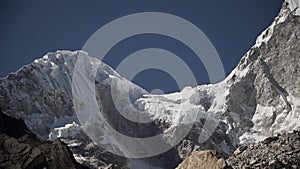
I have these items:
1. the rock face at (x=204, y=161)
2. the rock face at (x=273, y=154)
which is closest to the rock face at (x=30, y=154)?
the rock face at (x=204, y=161)

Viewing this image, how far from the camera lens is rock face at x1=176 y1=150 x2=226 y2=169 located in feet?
159

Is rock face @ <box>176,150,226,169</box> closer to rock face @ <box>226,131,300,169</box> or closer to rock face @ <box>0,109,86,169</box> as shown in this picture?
rock face @ <box>226,131,300,169</box>

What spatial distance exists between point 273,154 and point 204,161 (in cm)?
1455

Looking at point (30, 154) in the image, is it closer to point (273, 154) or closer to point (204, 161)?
point (204, 161)

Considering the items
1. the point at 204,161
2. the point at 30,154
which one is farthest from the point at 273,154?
the point at 30,154

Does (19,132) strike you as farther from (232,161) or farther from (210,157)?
(210,157)

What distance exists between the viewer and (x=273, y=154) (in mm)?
61500

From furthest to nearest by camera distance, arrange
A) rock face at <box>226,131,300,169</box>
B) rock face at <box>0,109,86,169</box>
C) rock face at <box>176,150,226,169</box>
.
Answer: rock face at <box>0,109,86,169</box> → rock face at <box>226,131,300,169</box> → rock face at <box>176,150,226,169</box>

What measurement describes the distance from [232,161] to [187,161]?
45.3 ft

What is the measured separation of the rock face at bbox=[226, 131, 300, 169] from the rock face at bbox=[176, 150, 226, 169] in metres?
9.54

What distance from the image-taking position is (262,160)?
60156 mm

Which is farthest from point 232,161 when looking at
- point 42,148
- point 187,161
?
point 42,148

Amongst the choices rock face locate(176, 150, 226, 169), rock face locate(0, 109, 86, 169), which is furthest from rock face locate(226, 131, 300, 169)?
rock face locate(0, 109, 86, 169)

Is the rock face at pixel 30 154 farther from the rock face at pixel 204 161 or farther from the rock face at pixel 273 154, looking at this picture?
the rock face at pixel 273 154
